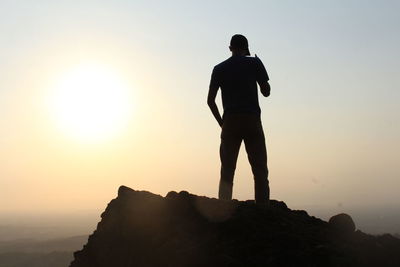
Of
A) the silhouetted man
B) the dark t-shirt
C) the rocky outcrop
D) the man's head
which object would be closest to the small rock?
the rocky outcrop

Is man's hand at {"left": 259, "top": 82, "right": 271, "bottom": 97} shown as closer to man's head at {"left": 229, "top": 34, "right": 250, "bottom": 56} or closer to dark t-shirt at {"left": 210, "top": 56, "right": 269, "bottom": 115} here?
dark t-shirt at {"left": 210, "top": 56, "right": 269, "bottom": 115}

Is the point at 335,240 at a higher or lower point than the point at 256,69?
lower

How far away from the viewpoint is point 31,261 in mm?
134500

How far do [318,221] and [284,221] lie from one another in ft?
3.06

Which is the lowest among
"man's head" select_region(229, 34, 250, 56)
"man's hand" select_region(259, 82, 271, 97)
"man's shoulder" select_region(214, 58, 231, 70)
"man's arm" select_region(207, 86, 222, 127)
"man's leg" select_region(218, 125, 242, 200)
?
"man's leg" select_region(218, 125, 242, 200)

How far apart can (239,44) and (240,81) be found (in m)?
0.68

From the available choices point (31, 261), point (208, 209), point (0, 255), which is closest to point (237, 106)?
point (208, 209)

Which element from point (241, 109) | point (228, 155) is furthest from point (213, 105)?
point (228, 155)

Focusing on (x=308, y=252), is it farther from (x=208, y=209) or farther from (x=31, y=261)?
(x=31, y=261)

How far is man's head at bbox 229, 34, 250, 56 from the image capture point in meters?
9.37

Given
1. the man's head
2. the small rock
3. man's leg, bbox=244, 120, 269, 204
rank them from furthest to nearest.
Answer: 1. the man's head
2. man's leg, bbox=244, 120, 269, 204
3. the small rock

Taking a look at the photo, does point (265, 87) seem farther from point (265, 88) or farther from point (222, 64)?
point (222, 64)

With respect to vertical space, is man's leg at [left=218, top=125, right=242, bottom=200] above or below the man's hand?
below

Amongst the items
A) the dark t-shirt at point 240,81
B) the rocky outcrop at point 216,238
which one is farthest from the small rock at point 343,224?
the dark t-shirt at point 240,81
